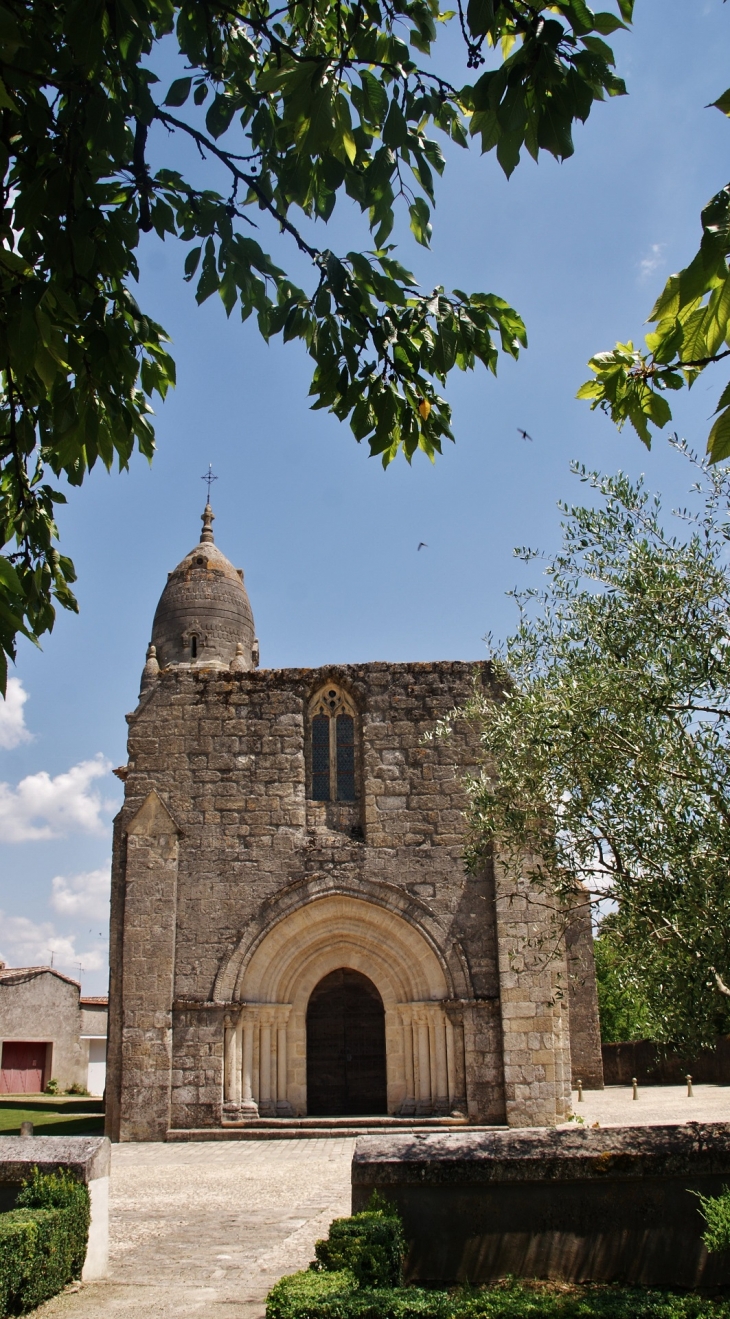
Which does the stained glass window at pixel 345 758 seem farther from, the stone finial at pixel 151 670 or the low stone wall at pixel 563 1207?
the low stone wall at pixel 563 1207

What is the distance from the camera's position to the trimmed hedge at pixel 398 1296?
4.47 m

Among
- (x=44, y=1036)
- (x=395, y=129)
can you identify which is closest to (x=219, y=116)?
(x=395, y=129)

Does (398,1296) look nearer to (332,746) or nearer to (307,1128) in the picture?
(307,1128)

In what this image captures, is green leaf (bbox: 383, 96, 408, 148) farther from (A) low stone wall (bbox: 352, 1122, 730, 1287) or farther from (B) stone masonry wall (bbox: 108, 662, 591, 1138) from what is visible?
(B) stone masonry wall (bbox: 108, 662, 591, 1138)

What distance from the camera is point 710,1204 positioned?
5016 millimetres

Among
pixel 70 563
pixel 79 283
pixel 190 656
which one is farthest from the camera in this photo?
pixel 190 656

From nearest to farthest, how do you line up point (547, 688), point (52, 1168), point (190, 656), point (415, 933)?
1. point (52, 1168)
2. point (547, 688)
3. point (415, 933)
4. point (190, 656)

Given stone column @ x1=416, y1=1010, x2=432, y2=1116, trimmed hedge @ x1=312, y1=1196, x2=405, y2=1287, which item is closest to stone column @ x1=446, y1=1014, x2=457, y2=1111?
stone column @ x1=416, y1=1010, x2=432, y2=1116

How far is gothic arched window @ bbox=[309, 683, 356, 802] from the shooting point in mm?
14430

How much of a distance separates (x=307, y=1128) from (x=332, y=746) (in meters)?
4.90

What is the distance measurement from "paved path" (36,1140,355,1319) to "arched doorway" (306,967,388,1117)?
1.40 m

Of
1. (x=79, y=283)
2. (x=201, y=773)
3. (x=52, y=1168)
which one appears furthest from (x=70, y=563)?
(x=201, y=773)

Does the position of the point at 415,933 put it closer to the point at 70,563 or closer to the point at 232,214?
the point at 70,563

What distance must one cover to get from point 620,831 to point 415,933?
7.35 m
